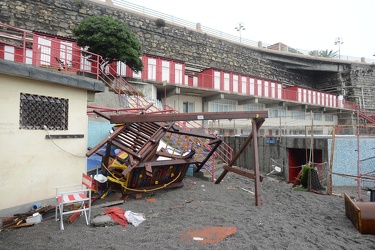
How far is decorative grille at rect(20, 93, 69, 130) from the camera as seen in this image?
17.5 feet

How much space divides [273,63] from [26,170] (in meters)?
33.7

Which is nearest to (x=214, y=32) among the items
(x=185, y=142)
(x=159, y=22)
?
(x=159, y=22)

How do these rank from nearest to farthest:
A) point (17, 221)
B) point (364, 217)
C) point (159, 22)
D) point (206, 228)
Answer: point (17, 221), point (206, 228), point (364, 217), point (159, 22)

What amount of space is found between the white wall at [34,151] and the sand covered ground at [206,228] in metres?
0.72

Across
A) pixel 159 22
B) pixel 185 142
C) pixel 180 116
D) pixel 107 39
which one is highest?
pixel 159 22

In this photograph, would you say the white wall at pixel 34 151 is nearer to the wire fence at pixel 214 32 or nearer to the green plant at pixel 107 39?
the green plant at pixel 107 39

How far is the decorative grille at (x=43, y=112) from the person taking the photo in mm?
5336

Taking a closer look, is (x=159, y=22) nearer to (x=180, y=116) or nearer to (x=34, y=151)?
(x=180, y=116)

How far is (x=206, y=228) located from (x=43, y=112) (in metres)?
4.29

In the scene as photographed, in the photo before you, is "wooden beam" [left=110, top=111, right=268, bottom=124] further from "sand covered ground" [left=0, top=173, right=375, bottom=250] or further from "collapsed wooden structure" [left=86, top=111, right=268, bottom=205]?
"sand covered ground" [left=0, top=173, right=375, bottom=250]

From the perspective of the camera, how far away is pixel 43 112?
223 inches

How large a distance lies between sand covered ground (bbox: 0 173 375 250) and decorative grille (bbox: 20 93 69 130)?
1.97 meters

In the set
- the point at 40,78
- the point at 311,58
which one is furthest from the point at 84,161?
the point at 311,58

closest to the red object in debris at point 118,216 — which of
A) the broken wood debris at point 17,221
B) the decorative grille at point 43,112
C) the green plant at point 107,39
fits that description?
the broken wood debris at point 17,221
